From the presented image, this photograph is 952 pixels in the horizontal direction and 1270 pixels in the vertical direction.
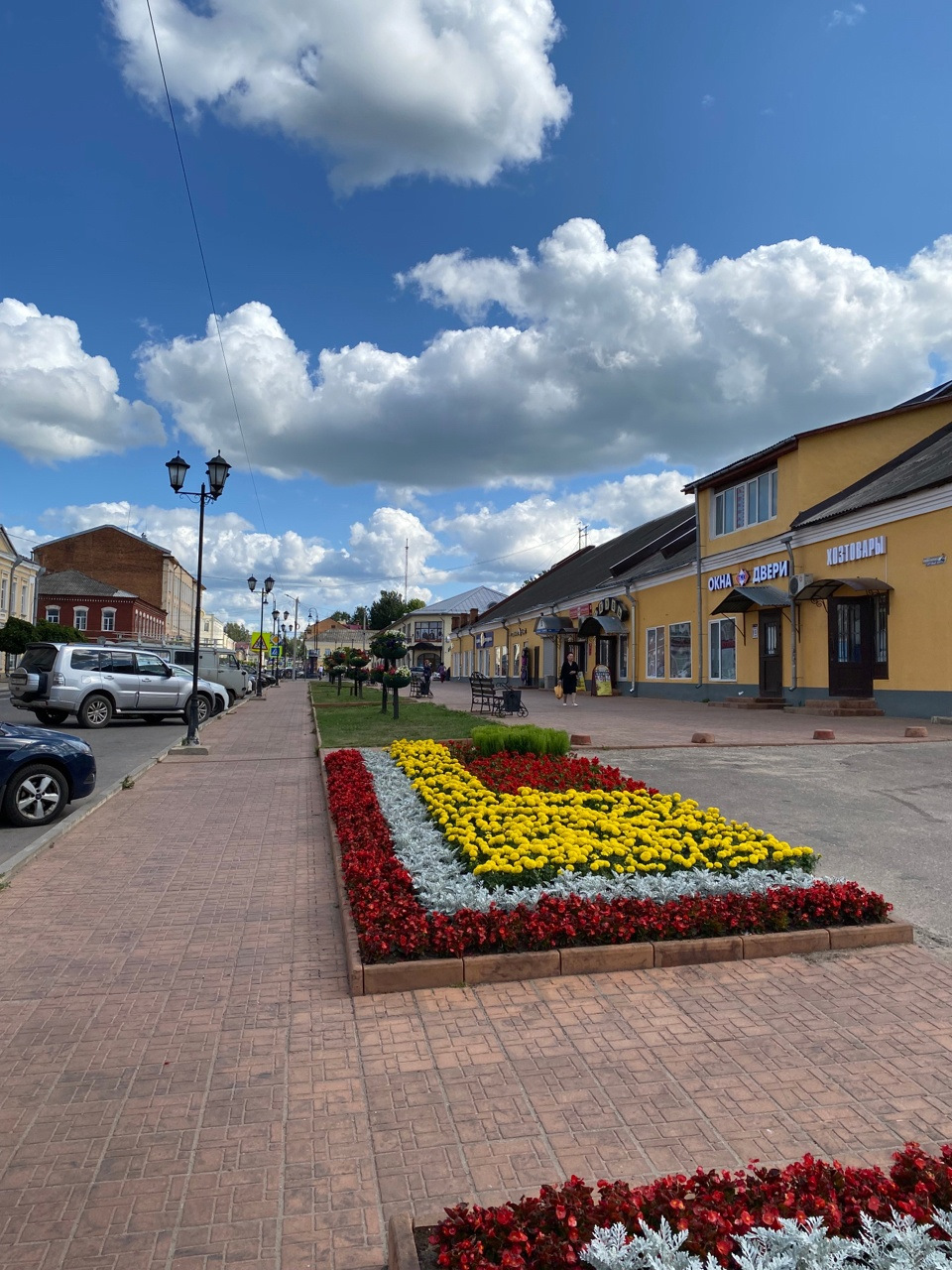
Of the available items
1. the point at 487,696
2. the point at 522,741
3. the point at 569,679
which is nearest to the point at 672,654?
the point at 569,679

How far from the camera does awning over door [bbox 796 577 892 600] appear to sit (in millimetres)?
18656

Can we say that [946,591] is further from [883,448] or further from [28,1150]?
[28,1150]

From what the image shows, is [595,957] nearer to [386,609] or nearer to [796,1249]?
[796,1249]

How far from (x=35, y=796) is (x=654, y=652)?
25.1 meters

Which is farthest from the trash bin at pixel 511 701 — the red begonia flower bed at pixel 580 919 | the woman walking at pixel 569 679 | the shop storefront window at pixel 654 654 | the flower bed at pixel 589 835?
the red begonia flower bed at pixel 580 919

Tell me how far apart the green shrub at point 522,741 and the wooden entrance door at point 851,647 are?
11.1 meters

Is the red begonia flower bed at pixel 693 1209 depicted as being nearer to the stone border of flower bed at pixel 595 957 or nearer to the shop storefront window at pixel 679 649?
the stone border of flower bed at pixel 595 957

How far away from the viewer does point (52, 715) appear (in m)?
19.8

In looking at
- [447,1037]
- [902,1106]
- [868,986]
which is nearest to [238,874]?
[447,1037]

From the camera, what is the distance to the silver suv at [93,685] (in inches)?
755

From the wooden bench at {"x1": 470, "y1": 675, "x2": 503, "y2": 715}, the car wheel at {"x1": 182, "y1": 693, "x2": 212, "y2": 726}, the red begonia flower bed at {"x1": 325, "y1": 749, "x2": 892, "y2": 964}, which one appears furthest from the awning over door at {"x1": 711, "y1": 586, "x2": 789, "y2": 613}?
the red begonia flower bed at {"x1": 325, "y1": 749, "x2": 892, "y2": 964}

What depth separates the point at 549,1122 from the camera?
3049 mm

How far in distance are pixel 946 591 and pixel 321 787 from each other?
42.4ft

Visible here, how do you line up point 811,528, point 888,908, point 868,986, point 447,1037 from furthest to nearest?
point 811,528 < point 888,908 < point 868,986 < point 447,1037
